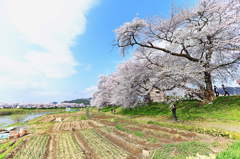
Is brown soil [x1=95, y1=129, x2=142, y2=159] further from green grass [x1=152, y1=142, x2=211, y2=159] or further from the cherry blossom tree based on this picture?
the cherry blossom tree

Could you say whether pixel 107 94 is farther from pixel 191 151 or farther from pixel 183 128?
pixel 191 151

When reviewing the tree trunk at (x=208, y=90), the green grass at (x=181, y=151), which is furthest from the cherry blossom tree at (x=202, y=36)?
the green grass at (x=181, y=151)

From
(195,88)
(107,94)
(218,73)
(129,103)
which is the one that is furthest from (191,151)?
(107,94)

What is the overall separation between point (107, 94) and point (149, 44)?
24447mm

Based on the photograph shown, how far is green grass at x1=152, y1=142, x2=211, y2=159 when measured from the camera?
15.1 ft

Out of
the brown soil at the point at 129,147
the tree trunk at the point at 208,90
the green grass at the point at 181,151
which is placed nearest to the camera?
the green grass at the point at 181,151

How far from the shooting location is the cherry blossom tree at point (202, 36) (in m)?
11.3

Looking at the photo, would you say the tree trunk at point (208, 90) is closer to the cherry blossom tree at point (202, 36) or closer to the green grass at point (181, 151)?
the cherry blossom tree at point (202, 36)

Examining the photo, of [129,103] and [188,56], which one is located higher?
[188,56]

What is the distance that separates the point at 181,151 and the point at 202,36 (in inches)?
434

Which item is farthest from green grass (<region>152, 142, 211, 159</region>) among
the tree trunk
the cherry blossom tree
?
the tree trunk

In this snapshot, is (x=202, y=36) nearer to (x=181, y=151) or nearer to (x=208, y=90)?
(x=208, y=90)

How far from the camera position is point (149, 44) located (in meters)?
15.6

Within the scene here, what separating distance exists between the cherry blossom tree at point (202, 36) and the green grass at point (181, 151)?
22.2ft
